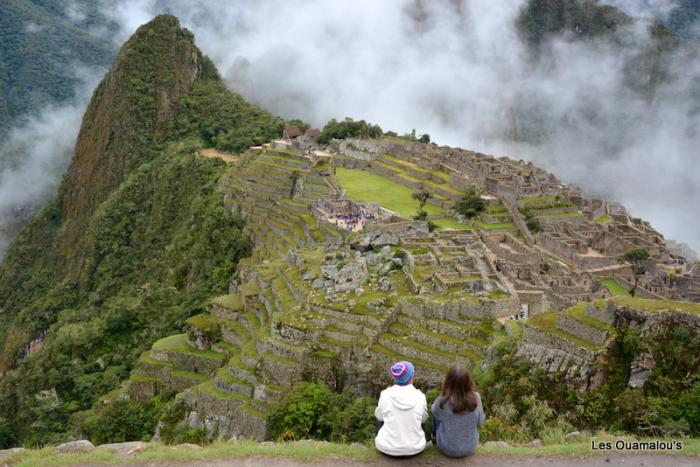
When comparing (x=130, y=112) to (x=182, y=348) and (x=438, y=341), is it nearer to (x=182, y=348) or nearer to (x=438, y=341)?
(x=182, y=348)

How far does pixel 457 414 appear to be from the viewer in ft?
30.0

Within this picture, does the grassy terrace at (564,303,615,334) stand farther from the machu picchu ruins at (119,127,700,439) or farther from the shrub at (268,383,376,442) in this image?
the shrub at (268,383,376,442)

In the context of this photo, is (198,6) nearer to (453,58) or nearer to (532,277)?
(453,58)

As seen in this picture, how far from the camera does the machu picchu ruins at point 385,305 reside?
647 inches

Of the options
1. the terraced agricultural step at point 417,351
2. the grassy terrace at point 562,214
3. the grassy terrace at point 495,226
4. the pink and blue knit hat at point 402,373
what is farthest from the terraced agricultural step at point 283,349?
the grassy terrace at point 562,214

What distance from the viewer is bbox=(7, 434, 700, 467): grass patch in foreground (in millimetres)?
9922

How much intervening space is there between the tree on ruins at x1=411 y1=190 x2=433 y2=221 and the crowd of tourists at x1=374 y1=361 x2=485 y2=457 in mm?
29055

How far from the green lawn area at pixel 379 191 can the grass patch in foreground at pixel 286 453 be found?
94.8 feet

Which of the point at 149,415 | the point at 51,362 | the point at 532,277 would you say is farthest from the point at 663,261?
the point at 51,362

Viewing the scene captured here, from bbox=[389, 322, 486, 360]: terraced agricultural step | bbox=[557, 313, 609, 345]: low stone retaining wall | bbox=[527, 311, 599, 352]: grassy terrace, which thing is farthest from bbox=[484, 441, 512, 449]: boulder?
bbox=[389, 322, 486, 360]: terraced agricultural step

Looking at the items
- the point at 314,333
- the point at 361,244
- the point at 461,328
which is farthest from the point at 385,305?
the point at 361,244

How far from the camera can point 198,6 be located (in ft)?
477

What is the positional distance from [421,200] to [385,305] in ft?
77.4

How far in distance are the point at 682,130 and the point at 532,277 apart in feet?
390
